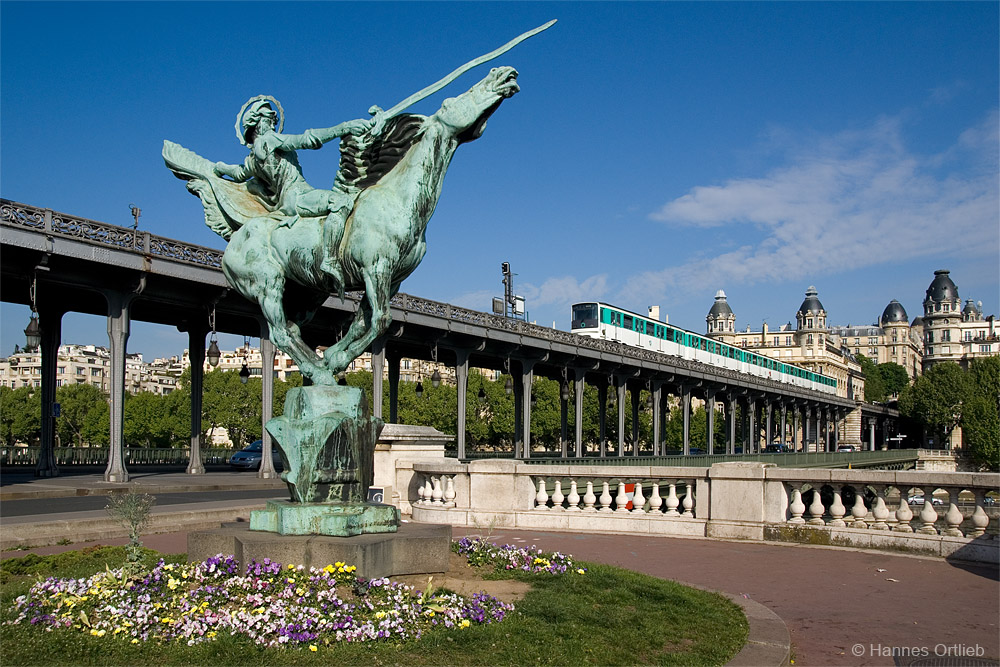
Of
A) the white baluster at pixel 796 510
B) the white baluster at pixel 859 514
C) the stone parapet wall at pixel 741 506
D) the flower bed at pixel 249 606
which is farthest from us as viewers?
the white baluster at pixel 796 510

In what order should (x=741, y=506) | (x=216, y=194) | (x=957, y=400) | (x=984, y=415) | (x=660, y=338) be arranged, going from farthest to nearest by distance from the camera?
1. (x=957, y=400)
2. (x=984, y=415)
3. (x=660, y=338)
4. (x=741, y=506)
5. (x=216, y=194)

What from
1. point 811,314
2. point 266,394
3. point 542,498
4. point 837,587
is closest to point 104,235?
point 266,394

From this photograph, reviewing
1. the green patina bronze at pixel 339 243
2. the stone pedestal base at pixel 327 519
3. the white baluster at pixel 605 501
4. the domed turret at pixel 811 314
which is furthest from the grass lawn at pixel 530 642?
the domed turret at pixel 811 314

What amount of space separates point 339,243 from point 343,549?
2.63 meters

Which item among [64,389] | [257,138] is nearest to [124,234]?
[257,138]

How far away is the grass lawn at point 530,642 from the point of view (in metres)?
5.05

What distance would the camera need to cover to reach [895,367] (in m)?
180

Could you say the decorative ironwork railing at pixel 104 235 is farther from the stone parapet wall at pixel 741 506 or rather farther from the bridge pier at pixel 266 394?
the stone parapet wall at pixel 741 506

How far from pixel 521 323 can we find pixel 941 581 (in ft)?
106

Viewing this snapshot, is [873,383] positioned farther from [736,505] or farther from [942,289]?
[736,505]

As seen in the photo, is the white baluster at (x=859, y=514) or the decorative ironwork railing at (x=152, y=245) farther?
the decorative ironwork railing at (x=152, y=245)

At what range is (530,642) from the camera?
5.46m

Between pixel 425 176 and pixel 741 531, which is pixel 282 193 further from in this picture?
pixel 741 531

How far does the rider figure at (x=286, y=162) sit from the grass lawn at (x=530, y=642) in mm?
3758
